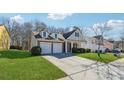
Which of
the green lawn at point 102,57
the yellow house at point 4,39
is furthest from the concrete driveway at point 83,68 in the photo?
the yellow house at point 4,39

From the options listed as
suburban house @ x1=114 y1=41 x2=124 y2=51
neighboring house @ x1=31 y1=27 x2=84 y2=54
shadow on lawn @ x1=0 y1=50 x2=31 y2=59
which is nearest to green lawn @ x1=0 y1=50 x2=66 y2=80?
shadow on lawn @ x1=0 y1=50 x2=31 y2=59

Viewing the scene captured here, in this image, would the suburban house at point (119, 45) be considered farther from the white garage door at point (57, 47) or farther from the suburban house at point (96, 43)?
the white garage door at point (57, 47)

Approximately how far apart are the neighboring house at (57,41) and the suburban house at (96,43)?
147mm

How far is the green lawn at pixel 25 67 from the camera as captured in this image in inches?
331

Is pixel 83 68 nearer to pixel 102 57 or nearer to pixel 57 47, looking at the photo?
pixel 102 57

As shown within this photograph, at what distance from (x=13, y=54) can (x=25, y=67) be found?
1.21ft

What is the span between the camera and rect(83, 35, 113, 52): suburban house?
341 inches

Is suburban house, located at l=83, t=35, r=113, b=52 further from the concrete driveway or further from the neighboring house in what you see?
the concrete driveway

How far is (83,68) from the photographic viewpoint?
8.62 m

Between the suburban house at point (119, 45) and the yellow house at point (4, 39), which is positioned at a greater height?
the yellow house at point (4, 39)

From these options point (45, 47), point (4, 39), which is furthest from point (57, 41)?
point (4, 39)

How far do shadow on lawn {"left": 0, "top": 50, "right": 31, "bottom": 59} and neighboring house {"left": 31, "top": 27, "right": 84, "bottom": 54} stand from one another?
282 mm

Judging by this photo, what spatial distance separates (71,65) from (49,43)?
641 millimetres
